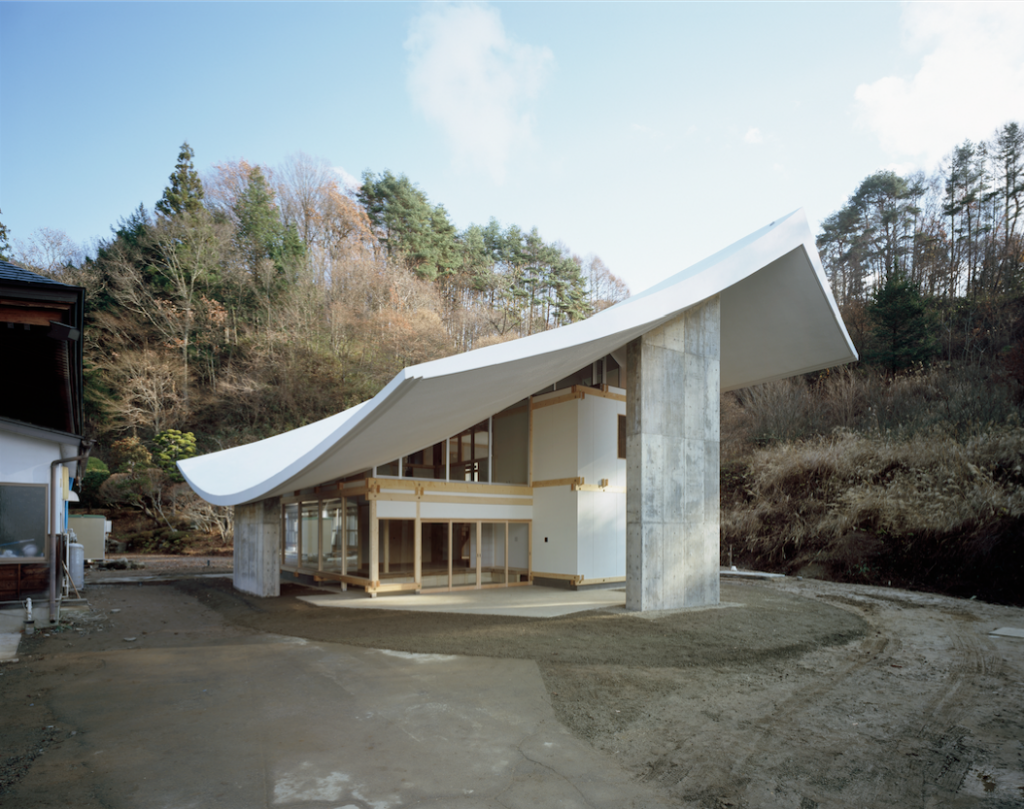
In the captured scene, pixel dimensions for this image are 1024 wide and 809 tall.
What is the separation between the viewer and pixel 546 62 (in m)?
8.65

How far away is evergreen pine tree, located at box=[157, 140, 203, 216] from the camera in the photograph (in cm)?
2519

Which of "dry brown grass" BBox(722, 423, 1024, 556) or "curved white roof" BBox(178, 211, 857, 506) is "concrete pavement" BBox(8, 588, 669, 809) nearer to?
"curved white roof" BBox(178, 211, 857, 506)

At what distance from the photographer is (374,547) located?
9.87 meters

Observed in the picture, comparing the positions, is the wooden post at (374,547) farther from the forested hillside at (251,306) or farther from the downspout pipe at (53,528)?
the forested hillside at (251,306)

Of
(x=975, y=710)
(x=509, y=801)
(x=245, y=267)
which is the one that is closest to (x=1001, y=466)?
(x=975, y=710)

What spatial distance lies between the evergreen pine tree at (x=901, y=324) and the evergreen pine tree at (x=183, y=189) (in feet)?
81.3

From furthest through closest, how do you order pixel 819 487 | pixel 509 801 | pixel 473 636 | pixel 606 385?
pixel 819 487 < pixel 606 385 < pixel 473 636 < pixel 509 801

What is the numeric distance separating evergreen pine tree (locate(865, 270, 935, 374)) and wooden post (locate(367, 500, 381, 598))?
15.8m

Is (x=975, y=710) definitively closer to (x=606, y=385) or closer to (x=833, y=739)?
(x=833, y=739)

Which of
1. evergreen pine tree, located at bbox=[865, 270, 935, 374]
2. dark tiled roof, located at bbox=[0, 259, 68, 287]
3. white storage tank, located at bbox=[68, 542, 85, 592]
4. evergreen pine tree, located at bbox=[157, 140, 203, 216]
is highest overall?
evergreen pine tree, located at bbox=[157, 140, 203, 216]

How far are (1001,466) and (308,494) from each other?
13025mm

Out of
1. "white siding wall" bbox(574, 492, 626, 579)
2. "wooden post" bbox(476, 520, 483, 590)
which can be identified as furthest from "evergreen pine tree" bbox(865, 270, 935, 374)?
"wooden post" bbox(476, 520, 483, 590)

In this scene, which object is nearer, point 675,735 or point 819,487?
point 675,735

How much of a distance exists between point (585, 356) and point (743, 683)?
4446 millimetres
